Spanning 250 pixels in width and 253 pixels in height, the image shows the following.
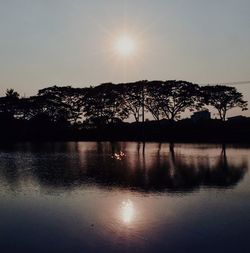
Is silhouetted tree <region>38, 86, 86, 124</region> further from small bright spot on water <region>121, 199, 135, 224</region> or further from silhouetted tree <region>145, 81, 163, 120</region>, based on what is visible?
small bright spot on water <region>121, 199, 135, 224</region>

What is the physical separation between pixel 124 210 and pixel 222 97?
57.6 m

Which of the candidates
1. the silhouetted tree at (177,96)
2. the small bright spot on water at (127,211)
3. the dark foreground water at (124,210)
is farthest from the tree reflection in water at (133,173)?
the silhouetted tree at (177,96)

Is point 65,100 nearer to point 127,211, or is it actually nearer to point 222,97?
point 222,97

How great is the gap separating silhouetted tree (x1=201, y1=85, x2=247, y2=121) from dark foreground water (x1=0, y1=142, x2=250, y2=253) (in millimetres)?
42510

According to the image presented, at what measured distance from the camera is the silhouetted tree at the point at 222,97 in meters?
69.6

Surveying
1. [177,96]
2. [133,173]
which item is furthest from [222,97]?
[133,173]

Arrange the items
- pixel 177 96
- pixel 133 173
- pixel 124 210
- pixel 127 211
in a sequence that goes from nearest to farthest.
Result: pixel 127 211 < pixel 124 210 < pixel 133 173 < pixel 177 96

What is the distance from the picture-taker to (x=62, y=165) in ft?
101

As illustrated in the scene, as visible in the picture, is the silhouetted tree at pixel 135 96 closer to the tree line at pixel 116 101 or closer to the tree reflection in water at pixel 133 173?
the tree line at pixel 116 101

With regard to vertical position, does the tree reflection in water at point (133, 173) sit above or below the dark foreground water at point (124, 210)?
above

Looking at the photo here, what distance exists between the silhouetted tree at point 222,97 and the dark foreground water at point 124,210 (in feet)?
139

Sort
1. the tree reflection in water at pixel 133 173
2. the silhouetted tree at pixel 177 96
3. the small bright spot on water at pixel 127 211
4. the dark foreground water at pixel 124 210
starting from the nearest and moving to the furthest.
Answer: the dark foreground water at pixel 124 210 → the small bright spot on water at pixel 127 211 → the tree reflection in water at pixel 133 173 → the silhouetted tree at pixel 177 96

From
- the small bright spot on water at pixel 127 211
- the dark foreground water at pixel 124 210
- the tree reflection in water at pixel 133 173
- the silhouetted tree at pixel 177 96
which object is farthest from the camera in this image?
the silhouetted tree at pixel 177 96

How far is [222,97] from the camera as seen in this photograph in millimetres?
70312
